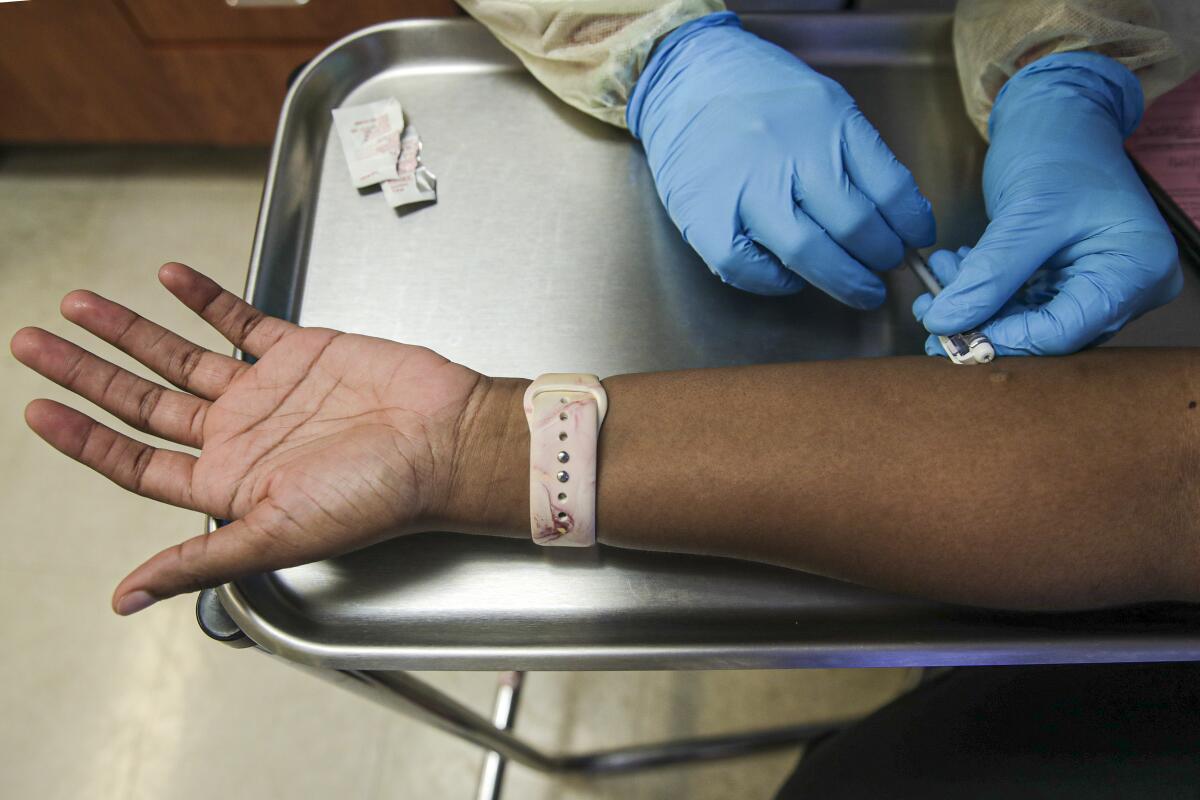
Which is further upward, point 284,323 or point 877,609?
point 284,323

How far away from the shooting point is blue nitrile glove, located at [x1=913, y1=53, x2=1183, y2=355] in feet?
2.42

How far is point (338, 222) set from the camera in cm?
94

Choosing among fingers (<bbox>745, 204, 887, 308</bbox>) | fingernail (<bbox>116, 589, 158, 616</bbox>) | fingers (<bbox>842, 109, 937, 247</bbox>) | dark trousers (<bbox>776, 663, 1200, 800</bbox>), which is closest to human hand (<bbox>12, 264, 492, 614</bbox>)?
fingernail (<bbox>116, 589, 158, 616</bbox>)

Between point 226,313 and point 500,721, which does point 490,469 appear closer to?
point 226,313

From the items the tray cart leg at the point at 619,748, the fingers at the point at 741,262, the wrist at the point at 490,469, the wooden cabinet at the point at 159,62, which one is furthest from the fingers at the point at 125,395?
the wooden cabinet at the point at 159,62

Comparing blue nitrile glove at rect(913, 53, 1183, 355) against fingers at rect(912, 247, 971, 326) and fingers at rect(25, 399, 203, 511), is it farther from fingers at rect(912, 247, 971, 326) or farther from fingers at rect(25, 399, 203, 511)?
fingers at rect(25, 399, 203, 511)

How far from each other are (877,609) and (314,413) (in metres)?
0.61

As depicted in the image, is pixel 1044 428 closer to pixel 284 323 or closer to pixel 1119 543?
pixel 1119 543

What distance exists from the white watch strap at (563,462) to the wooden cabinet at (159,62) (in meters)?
0.94

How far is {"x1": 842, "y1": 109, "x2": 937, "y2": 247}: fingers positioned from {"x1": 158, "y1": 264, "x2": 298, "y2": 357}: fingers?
64 cm

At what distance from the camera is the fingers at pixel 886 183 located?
0.80 meters

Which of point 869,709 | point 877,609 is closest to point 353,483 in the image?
point 877,609

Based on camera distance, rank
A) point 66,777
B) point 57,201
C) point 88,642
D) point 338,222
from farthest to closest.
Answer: point 57,201, point 88,642, point 66,777, point 338,222

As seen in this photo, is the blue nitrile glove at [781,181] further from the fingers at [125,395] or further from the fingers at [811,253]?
the fingers at [125,395]
